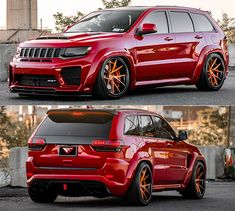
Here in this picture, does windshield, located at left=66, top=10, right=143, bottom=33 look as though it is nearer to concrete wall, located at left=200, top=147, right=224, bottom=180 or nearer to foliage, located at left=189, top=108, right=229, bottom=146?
concrete wall, located at left=200, top=147, right=224, bottom=180

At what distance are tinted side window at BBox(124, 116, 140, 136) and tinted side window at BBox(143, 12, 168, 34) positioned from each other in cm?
381

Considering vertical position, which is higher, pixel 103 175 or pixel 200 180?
pixel 103 175

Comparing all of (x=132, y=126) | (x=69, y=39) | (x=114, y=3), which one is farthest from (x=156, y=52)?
(x=114, y=3)

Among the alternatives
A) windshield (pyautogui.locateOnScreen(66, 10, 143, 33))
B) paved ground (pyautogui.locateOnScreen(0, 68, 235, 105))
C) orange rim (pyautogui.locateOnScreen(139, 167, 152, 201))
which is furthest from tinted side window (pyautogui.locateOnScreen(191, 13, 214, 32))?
orange rim (pyautogui.locateOnScreen(139, 167, 152, 201))

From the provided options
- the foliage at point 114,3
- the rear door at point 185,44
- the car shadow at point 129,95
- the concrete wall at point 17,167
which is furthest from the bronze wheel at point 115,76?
the foliage at point 114,3

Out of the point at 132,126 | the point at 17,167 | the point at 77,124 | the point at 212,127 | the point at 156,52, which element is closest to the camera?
the point at 77,124

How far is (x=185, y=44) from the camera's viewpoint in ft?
66.9

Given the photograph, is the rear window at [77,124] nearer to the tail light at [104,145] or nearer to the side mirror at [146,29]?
the tail light at [104,145]

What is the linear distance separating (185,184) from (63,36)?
327 cm

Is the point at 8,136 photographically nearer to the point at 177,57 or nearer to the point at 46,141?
the point at 177,57

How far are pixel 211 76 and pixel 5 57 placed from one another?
291 inches

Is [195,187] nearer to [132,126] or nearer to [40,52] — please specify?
[132,126]

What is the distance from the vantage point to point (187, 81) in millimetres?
20469

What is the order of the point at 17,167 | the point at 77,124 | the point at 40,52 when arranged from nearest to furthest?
the point at 77,124 → the point at 40,52 → the point at 17,167
